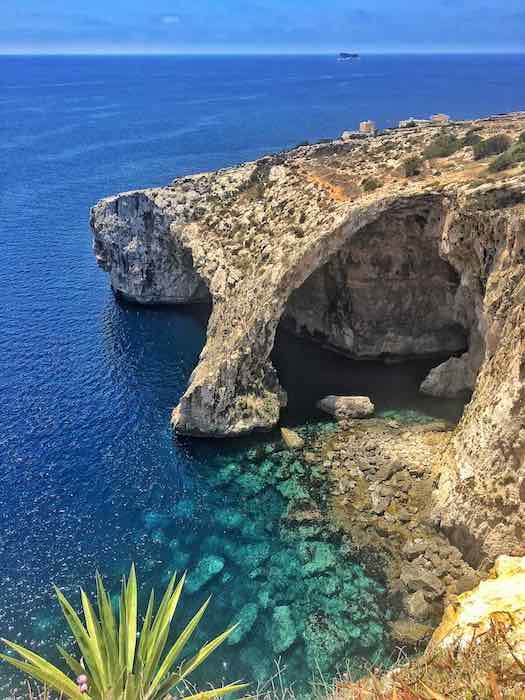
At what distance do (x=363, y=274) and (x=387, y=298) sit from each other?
289 cm

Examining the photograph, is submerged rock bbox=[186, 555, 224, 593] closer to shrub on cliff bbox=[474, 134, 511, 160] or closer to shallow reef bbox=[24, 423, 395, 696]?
shallow reef bbox=[24, 423, 395, 696]

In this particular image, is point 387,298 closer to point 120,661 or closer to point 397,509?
point 397,509

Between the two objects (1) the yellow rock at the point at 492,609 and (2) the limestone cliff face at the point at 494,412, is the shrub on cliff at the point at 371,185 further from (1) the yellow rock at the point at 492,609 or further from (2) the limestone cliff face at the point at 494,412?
(1) the yellow rock at the point at 492,609

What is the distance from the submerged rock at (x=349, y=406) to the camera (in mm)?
39969

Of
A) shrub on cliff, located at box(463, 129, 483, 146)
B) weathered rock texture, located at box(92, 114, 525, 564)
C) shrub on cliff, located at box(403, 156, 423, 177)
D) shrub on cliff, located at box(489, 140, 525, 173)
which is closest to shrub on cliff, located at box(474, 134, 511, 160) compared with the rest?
weathered rock texture, located at box(92, 114, 525, 564)

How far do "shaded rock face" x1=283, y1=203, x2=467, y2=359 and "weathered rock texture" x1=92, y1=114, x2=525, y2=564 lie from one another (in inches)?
4.4

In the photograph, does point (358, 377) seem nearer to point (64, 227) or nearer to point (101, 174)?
point (64, 227)

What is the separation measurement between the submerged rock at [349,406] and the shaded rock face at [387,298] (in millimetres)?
8099

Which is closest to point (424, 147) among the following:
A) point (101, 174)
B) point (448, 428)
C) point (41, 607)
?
point (448, 428)

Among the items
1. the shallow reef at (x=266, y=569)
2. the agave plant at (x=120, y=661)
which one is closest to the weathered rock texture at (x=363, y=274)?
the shallow reef at (x=266, y=569)

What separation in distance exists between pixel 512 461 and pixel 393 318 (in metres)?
22.9

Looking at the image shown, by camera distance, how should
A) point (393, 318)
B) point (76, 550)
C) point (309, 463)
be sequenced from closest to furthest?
point (76, 550) < point (309, 463) < point (393, 318)

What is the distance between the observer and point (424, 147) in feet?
166

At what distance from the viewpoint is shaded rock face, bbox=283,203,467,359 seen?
146ft
